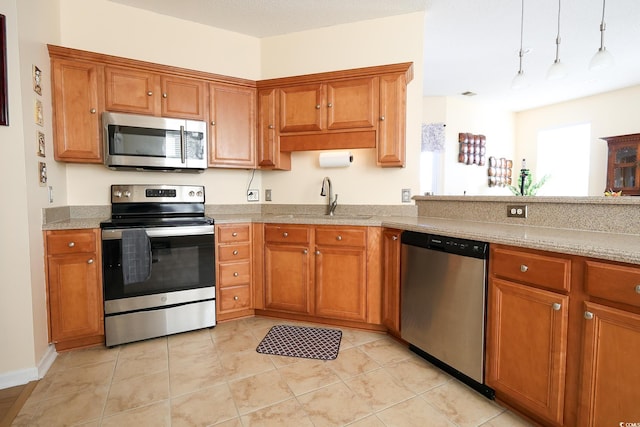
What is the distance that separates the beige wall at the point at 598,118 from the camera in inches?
206

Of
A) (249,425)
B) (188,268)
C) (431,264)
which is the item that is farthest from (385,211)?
(249,425)

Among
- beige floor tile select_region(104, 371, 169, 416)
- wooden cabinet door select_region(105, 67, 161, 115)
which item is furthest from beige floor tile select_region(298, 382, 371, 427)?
wooden cabinet door select_region(105, 67, 161, 115)

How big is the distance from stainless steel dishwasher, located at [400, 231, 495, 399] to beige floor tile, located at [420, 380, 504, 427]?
0.17 ft

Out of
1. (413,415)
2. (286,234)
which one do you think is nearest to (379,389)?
(413,415)

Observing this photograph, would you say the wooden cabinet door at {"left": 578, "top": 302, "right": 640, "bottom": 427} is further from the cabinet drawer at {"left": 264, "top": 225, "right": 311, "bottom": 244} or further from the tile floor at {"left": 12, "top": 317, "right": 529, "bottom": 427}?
the cabinet drawer at {"left": 264, "top": 225, "right": 311, "bottom": 244}

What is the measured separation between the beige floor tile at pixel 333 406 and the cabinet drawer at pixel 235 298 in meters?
1.20

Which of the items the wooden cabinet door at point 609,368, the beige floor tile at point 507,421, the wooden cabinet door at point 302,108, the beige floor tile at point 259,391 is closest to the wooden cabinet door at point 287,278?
the beige floor tile at point 259,391

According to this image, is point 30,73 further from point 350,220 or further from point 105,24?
point 350,220

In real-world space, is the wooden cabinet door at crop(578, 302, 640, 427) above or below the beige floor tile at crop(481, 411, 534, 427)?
above

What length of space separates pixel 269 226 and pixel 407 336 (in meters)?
1.40

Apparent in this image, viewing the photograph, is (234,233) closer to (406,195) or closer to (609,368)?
(406,195)

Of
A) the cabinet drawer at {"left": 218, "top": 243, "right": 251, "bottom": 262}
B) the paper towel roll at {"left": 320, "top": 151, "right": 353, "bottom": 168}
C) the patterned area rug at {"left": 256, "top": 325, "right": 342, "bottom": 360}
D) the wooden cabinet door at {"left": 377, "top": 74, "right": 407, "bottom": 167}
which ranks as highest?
the wooden cabinet door at {"left": 377, "top": 74, "right": 407, "bottom": 167}

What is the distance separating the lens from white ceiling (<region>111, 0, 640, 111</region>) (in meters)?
2.69

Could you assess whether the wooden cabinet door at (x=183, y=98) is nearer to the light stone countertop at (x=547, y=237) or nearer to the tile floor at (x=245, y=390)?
the light stone countertop at (x=547, y=237)
